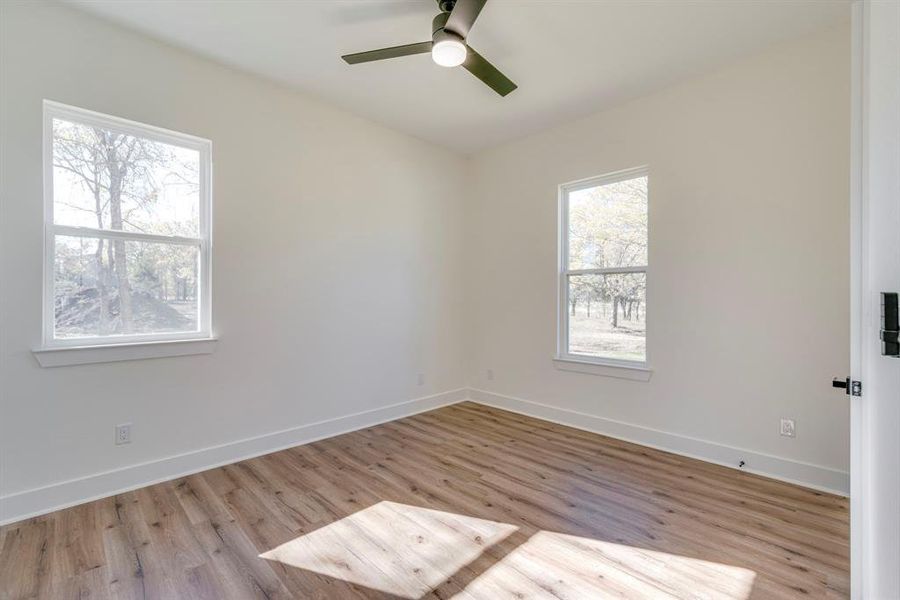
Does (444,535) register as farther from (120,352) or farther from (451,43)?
(451,43)

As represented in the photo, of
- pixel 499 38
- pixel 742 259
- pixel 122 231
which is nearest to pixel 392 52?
pixel 499 38

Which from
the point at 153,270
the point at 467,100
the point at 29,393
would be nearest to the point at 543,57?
the point at 467,100

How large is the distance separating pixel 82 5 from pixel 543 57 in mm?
2821

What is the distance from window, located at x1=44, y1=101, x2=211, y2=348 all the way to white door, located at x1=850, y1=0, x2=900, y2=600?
347 cm

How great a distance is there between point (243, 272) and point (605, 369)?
3106 millimetres

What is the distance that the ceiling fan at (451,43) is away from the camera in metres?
1.93

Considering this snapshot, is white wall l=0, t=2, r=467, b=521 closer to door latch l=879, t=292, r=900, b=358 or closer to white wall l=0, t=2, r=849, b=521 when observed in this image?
white wall l=0, t=2, r=849, b=521

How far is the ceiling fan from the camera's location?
193 centimetres

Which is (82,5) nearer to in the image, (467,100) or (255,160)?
(255,160)

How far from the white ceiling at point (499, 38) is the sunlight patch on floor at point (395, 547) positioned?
2.89m

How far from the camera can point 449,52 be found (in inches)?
83.4

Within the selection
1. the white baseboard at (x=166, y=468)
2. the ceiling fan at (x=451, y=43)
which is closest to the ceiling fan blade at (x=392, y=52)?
the ceiling fan at (x=451, y=43)

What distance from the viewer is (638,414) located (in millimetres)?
3367

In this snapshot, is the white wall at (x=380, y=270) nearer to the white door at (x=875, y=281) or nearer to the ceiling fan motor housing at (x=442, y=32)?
the white door at (x=875, y=281)
